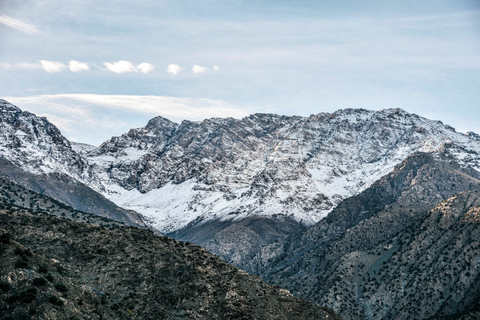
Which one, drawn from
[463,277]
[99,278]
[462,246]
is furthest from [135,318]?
[462,246]

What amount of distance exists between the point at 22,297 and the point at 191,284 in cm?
3828

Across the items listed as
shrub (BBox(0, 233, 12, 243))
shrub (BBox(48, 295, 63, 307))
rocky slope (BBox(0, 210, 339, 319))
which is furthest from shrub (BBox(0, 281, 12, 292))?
shrub (BBox(0, 233, 12, 243))

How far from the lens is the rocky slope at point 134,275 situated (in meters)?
65.6

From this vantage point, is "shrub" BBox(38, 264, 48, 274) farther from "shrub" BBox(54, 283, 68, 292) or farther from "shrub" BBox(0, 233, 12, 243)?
"shrub" BBox(0, 233, 12, 243)

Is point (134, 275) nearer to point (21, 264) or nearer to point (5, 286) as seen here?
point (21, 264)

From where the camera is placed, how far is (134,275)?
8488cm

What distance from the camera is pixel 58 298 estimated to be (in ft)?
187

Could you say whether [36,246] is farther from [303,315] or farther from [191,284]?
[303,315]

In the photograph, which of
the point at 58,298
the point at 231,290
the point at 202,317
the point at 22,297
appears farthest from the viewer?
the point at 231,290

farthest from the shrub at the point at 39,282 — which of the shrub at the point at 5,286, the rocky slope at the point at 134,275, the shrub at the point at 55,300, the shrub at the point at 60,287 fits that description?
the shrub at the point at 5,286

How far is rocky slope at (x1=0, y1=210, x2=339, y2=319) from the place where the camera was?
65625 mm

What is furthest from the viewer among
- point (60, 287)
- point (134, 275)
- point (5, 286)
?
point (134, 275)

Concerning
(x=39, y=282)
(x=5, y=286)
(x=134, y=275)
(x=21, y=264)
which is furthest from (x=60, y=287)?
(x=134, y=275)

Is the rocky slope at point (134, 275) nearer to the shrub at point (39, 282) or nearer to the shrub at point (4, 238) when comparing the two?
the shrub at point (4, 238)
